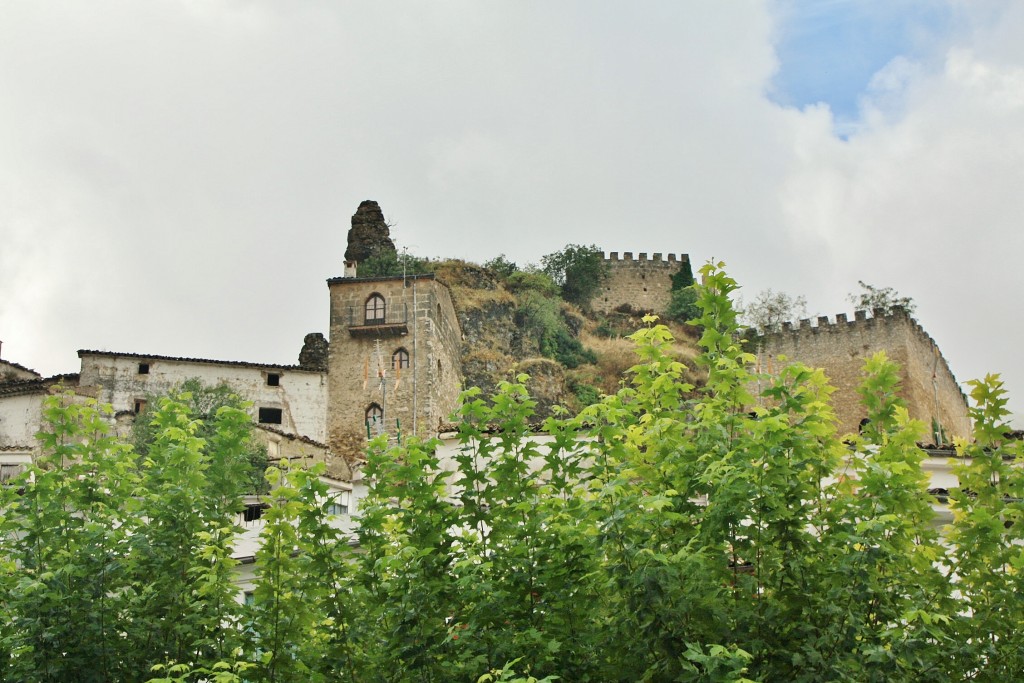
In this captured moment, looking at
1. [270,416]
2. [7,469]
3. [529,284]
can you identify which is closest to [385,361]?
[270,416]

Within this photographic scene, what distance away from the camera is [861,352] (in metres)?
48.2

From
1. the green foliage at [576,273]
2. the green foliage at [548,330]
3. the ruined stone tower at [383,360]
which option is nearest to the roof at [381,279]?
the ruined stone tower at [383,360]

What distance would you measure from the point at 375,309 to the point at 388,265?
7617 mm

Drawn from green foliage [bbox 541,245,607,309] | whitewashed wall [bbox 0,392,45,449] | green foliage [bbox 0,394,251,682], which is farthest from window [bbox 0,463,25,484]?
green foliage [bbox 541,245,607,309]

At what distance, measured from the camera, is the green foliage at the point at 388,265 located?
5175 centimetres

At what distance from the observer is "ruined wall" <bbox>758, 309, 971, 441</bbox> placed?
4669cm

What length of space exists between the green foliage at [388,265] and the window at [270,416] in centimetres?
1015

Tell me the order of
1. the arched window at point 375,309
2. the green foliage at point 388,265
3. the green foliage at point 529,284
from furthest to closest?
the green foliage at point 529,284 → the green foliage at point 388,265 → the arched window at point 375,309

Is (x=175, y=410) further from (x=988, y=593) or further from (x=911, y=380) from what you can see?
(x=911, y=380)

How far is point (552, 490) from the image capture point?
44.5 feet

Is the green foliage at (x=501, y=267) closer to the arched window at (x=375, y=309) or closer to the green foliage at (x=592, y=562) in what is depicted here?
the arched window at (x=375, y=309)

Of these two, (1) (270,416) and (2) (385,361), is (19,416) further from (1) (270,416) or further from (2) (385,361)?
(2) (385,361)

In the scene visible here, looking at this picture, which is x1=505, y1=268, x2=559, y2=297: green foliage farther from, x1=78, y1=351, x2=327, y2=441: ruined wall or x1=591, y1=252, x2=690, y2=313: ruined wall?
x1=78, y1=351, x2=327, y2=441: ruined wall

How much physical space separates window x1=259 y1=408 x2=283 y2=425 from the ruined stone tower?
1862mm
